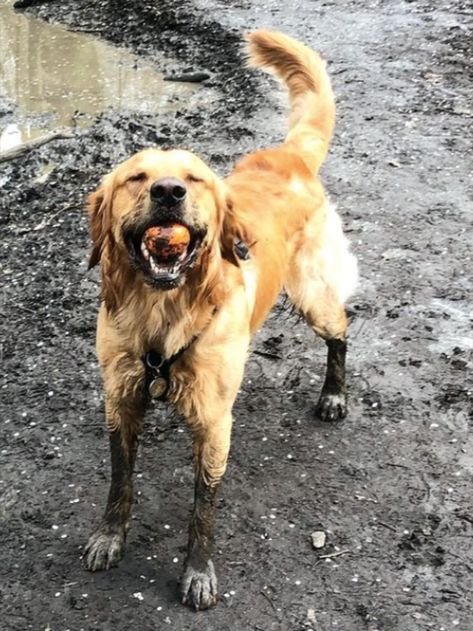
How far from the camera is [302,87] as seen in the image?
4.86 metres

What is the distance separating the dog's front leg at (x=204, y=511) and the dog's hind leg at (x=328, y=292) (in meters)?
1.15

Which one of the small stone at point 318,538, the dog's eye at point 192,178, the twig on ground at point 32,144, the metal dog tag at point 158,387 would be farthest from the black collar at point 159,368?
the twig on ground at point 32,144

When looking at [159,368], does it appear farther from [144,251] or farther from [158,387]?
[144,251]

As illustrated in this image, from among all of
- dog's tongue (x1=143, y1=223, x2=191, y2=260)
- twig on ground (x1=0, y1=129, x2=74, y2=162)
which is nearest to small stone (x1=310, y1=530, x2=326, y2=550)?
dog's tongue (x1=143, y1=223, x2=191, y2=260)

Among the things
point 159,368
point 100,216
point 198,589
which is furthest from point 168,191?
point 198,589

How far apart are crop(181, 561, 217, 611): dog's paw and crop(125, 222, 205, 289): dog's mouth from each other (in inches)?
50.8

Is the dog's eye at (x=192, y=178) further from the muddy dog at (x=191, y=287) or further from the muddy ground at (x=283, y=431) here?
the muddy ground at (x=283, y=431)

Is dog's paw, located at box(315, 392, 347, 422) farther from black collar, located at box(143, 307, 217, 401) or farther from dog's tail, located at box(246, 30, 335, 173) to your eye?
black collar, located at box(143, 307, 217, 401)

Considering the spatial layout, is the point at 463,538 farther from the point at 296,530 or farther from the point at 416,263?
the point at 416,263

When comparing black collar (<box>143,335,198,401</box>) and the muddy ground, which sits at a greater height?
black collar (<box>143,335,198,401</box>)

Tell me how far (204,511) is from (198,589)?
0.31 m

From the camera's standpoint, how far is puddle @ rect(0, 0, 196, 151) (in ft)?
28.8

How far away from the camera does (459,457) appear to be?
443 cm

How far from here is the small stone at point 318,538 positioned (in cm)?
394
